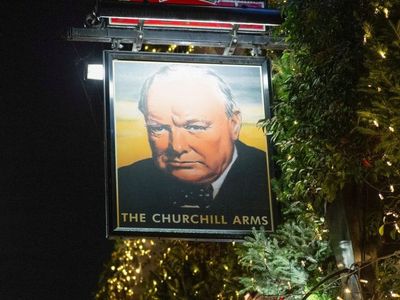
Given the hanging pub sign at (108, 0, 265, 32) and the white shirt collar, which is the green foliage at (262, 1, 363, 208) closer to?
the white shirt collar

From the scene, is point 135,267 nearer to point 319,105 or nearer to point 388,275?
point 319,105

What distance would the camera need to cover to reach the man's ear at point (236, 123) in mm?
9453

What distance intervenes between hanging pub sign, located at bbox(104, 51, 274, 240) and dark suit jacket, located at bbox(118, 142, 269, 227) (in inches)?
0.4

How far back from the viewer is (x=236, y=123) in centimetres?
952

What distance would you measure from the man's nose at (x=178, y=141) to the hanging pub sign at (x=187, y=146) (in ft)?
0.04

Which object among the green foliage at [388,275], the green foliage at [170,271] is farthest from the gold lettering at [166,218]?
the green foliage at [170,271]

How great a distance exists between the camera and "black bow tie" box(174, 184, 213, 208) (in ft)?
29.0

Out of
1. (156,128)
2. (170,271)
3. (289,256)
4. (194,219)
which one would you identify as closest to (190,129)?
(156,128)

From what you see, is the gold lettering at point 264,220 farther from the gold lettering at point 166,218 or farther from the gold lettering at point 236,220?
the gold lettering at point 166,218

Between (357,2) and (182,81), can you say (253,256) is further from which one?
(357,2)

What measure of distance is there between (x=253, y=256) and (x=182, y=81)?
2220 millimetres

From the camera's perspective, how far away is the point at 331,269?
9.12 m

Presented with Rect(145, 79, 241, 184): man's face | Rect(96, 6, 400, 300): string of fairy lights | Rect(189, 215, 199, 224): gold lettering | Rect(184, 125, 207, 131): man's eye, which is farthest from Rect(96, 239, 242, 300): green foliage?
Rect(189, 215, 199, 224): gold lettering

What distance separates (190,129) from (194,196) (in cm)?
84
